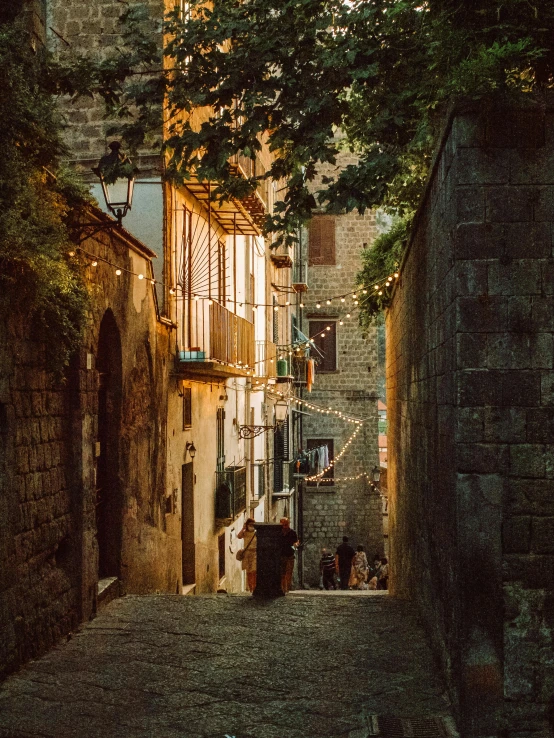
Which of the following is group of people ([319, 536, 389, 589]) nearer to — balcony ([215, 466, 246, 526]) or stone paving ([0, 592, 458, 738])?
balcony ([215, 466, 246, 526])

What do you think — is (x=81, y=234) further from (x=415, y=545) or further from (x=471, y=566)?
(x=471, y=566)

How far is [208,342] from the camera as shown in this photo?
1488 centimetres

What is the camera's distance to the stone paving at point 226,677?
607 cm


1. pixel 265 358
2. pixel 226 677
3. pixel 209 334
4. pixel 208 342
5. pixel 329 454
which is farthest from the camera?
pixel 329 454

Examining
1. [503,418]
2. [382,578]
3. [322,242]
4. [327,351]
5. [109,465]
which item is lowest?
[382,578]

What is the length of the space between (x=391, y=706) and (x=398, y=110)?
576 centimetres

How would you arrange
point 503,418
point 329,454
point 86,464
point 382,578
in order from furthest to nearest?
point 329,454
point 382,578
point 86,464
point 503,418

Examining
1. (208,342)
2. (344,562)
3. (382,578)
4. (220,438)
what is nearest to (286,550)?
(208,342)

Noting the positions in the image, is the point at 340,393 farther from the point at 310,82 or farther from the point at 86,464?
the point at 310,82

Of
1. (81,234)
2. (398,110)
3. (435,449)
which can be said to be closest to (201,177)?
(81,234)

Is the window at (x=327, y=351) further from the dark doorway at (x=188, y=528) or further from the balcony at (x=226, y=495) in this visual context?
the dark doorway at (x=188, y=528)

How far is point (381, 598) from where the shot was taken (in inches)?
440

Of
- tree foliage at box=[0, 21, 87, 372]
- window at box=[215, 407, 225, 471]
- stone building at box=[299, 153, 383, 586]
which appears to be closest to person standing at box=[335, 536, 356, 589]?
window at box=[215, 407, 225, 471]

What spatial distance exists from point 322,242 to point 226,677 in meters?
23.8
